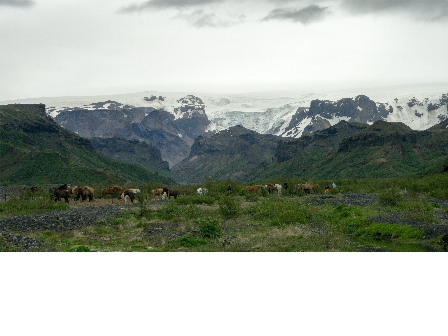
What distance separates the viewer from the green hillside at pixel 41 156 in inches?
4902

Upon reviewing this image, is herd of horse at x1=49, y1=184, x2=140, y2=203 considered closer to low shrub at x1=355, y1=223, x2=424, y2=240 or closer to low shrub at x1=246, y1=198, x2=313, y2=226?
low shrub at x1=246, y1=198, x2=313, y2=226

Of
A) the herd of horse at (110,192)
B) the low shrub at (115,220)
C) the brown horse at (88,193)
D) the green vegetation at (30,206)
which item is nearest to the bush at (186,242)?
the low shrub at (115,220)

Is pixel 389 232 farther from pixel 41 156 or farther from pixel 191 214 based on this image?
pixel 41 156

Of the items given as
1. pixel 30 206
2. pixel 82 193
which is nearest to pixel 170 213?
pixel 30 206

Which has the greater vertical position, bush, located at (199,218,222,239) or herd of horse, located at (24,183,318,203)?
bush, located at (199,218,222,239)

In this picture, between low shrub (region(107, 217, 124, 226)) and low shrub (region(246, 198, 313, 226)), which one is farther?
low shrub (region(107, 217, 124, 226))

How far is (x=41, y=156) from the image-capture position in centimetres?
13488

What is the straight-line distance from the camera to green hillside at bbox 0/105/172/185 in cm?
12450

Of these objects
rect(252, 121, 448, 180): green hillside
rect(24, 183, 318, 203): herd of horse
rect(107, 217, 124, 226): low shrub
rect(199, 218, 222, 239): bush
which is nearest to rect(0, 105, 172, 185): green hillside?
rect(24, 183, 318, 203): herd of horse

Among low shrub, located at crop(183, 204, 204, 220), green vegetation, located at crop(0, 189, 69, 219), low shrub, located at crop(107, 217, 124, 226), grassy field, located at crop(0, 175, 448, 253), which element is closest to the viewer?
grassy field, located at crop(0, 175, 448, 253)
